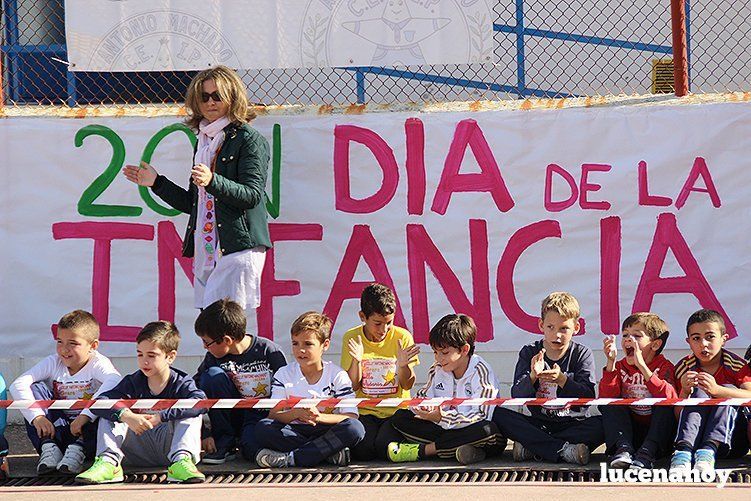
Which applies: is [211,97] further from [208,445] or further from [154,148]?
[208,445]

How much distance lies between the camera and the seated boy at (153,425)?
5.39m

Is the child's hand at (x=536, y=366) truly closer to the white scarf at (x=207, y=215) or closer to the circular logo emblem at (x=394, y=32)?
the white scarf at (x=207, y=215)

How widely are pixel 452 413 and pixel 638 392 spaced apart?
2.97 feet

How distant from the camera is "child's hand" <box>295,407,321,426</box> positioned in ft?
18.3

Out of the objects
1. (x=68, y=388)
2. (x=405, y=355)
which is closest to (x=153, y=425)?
(x=68, y=388)

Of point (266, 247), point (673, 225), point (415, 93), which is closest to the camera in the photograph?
point (266, 247)

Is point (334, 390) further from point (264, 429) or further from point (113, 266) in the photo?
point (113, 266)

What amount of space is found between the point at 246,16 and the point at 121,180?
1.22 metres

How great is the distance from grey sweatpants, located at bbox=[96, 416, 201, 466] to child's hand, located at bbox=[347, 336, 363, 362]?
2.96 feet

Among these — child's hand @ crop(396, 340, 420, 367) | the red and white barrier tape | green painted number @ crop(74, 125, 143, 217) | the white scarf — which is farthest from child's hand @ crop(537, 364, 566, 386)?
green painted number @ crop(74, 125, 143, 217)

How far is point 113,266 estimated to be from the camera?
692 cm

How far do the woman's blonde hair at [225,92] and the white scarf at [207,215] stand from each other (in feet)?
0.22

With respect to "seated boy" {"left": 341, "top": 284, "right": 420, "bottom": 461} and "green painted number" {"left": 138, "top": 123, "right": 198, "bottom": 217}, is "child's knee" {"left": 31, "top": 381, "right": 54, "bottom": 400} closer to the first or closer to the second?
"green painted number" {"left": 138, "top": 123, "right": 198, "bottom": 217}

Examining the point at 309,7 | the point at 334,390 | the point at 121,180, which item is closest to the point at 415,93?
the point at 309,7
